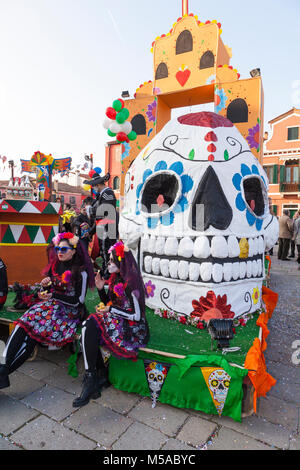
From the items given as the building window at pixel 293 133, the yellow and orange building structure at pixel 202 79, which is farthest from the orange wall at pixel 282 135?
the yellow and orange building structure at pixel 202 79

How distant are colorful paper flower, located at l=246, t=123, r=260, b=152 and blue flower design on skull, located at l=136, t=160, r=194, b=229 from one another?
223 centimetres

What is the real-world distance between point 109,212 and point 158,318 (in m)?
1.82

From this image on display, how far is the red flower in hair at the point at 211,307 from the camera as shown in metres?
3.14

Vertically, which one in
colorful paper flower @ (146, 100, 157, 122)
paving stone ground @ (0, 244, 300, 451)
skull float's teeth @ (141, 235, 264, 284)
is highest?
colorful paper flower @ (146, 100, 157, 122)

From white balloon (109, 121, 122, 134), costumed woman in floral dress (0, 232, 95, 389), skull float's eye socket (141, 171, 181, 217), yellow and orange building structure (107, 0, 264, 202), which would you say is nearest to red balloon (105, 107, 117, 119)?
white balloon (109, 121, 122, 134)

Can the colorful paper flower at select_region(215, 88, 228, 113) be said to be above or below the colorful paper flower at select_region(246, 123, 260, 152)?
above

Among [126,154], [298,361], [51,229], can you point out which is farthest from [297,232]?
[51,229]

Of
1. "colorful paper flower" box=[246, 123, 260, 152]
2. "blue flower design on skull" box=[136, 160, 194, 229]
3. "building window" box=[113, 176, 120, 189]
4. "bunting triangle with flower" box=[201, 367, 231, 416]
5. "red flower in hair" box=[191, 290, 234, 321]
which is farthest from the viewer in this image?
"building window" box=[113, 176, 120, 189]

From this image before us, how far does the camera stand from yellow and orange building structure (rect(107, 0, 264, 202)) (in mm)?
5016

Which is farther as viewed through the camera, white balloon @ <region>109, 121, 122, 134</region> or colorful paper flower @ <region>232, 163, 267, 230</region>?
white balloon @ <region>109, 121, 122, 134</region>

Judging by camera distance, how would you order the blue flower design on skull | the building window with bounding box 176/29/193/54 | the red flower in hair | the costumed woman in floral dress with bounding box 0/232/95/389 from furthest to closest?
the building window with bounding box 176/29/193/54 < the blue flower design on skull < the red flower in hair < the costumed woman in floral dress with bounding box 0/232/95/389

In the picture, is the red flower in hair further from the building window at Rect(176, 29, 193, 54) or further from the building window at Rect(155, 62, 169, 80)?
the building window at Rect(176, 29, 193, 54)

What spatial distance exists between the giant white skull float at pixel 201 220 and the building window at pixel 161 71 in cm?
220

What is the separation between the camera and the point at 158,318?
3480 millimetres
